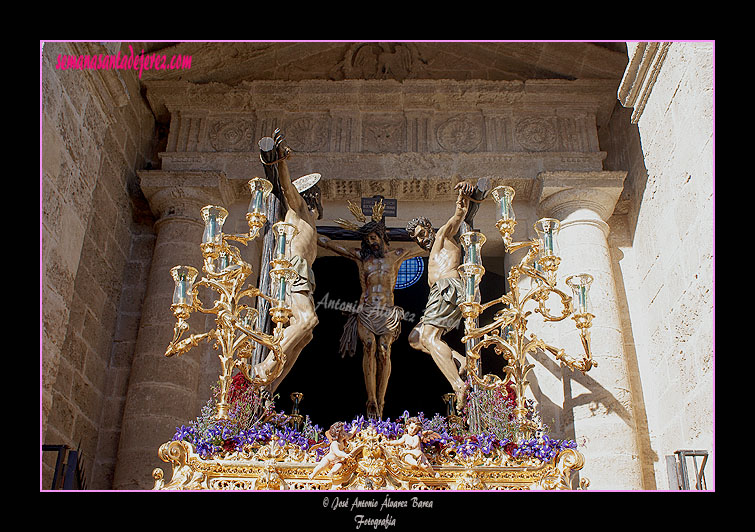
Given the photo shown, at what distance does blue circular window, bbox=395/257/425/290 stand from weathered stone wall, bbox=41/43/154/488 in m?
2.68

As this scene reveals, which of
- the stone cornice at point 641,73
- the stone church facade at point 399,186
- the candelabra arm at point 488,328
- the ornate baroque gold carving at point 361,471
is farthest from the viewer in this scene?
the stone cornice at point 641,73

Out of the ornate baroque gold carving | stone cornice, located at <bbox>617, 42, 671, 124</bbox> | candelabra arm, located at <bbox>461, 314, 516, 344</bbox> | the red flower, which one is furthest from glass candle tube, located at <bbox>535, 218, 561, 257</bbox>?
the red flower

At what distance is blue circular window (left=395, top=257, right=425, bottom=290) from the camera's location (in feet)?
27.6

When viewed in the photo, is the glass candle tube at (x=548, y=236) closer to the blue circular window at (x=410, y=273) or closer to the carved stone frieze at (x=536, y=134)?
the carved stone frieze at (x=536, y=134)

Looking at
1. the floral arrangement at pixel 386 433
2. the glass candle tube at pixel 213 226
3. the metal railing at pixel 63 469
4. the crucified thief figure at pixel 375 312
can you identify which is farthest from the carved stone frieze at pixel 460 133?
the metal railing at pixel 63 469

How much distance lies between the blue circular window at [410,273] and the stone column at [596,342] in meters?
1.52

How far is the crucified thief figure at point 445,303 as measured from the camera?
229 inches

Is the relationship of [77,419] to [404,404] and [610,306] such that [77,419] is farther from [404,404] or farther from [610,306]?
[610,306]

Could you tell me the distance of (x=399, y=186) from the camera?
7824mm

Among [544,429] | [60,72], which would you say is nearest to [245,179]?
[60,72]

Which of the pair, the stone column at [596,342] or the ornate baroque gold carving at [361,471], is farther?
the stone column at [596,342]

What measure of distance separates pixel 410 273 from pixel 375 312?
229cm
